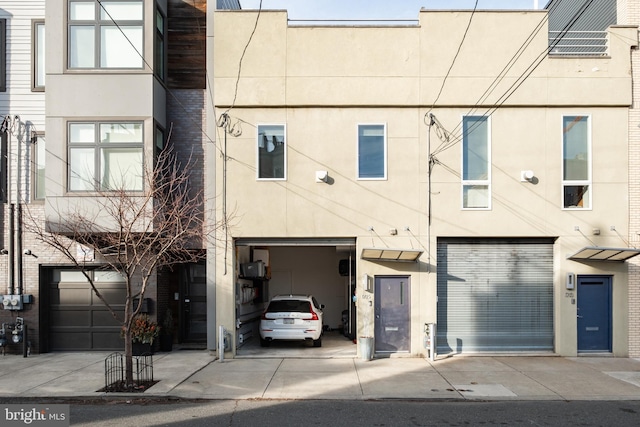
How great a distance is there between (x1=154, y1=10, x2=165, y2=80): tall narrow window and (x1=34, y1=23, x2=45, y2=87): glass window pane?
3058 millimetres

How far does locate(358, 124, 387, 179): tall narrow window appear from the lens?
568 inches

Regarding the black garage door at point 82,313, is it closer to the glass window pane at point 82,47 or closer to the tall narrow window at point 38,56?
the tall narrow window at point 38,56

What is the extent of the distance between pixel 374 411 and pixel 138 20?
34.8 feet

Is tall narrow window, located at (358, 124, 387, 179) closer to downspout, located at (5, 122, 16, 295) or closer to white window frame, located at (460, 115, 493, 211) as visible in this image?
white window frame, located at (460, 115, 493, 211)

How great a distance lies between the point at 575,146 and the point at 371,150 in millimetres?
5108

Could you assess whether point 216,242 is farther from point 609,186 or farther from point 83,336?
point 609,186

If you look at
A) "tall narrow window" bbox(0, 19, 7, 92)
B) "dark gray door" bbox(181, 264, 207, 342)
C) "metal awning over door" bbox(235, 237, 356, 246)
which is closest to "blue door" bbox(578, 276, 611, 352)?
"metal awning over door" bbox(235, 237, 356, 246)

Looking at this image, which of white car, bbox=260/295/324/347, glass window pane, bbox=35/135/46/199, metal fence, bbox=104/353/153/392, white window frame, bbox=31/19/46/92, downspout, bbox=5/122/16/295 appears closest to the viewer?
metal fence, bbox=104/353/153/392

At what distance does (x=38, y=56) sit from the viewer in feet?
49.2

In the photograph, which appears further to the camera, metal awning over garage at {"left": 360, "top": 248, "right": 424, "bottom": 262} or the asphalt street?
metal awning over garage at {"left": 360, "top": 248, "right": 424, "bottom": 262}

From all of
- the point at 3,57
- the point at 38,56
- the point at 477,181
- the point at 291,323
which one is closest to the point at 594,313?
the point at 477,181

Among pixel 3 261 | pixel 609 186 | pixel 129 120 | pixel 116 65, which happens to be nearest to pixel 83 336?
pixel 3 261

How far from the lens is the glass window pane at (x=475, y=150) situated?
14422 mm

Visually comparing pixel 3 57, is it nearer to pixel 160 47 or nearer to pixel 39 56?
pixel 39 56
